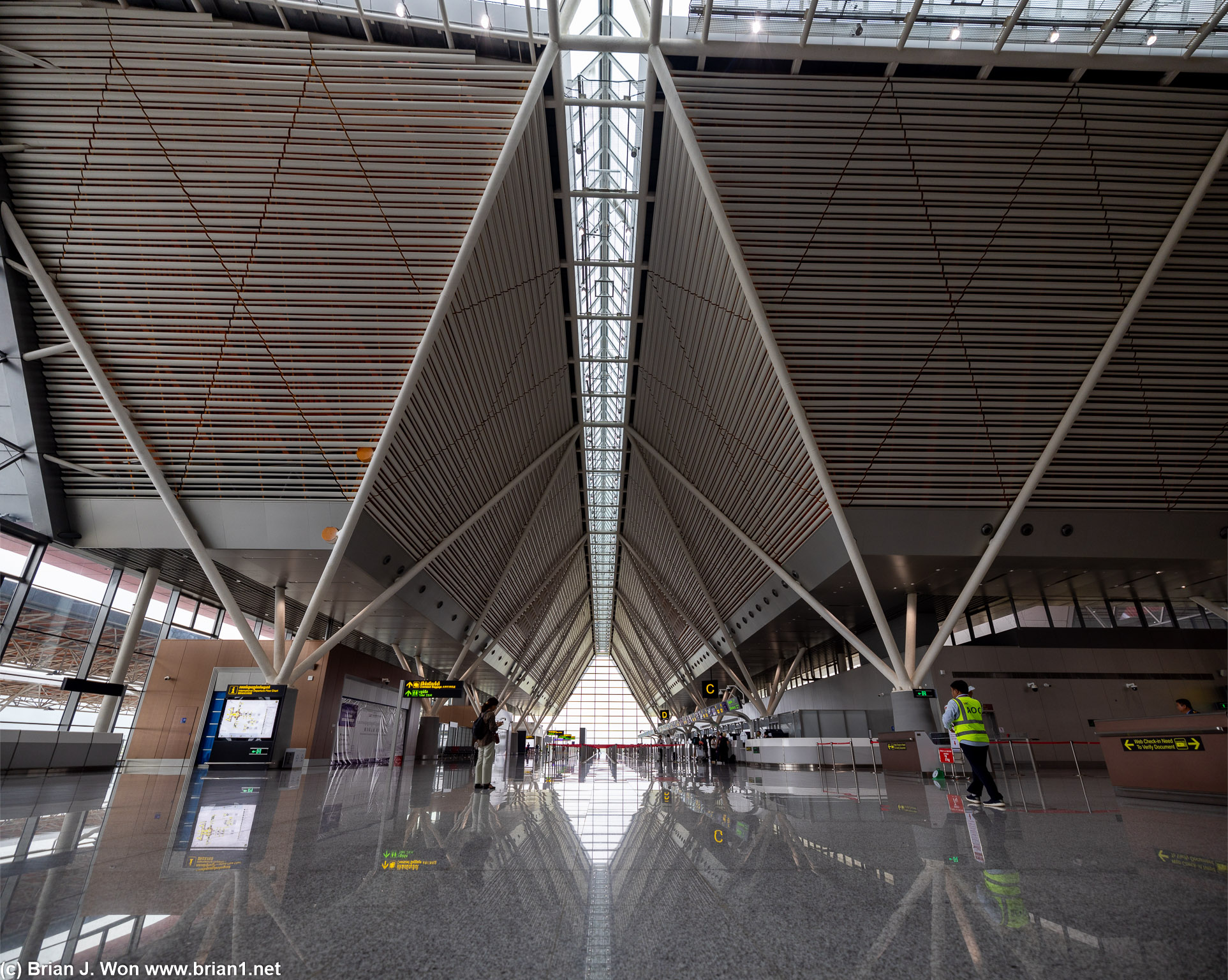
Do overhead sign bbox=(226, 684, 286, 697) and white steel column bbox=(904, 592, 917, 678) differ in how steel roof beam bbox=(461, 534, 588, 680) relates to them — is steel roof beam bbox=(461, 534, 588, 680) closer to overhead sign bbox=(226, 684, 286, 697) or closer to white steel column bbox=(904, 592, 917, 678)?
overhead sign bbox=(226, 684, 286, 697)

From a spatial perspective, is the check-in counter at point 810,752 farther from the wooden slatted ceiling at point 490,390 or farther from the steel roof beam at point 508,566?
the wooden slatted ceiling at point 490,390

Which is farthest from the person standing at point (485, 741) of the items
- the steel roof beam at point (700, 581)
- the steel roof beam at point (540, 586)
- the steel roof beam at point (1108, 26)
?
the steel roof beam at point (540, 586)

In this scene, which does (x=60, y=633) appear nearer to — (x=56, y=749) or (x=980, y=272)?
(x=56, y=749)

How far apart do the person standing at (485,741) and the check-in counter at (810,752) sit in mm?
10213

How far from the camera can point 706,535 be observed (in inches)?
1051

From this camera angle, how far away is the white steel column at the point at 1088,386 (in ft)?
39.1

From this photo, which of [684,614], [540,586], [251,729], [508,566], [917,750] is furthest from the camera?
[540,586]

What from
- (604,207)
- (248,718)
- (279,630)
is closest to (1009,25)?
(604,207)

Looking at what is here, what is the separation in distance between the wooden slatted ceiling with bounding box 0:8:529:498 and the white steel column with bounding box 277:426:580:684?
4978mm

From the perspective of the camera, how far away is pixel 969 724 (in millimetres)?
A: 9094

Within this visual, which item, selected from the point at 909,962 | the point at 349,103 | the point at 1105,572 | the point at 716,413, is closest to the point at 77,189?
the point at 349,103

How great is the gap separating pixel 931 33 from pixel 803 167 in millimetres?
2815

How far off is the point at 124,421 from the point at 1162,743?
69.7 ft

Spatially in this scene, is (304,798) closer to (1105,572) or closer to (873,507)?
(873,507)
